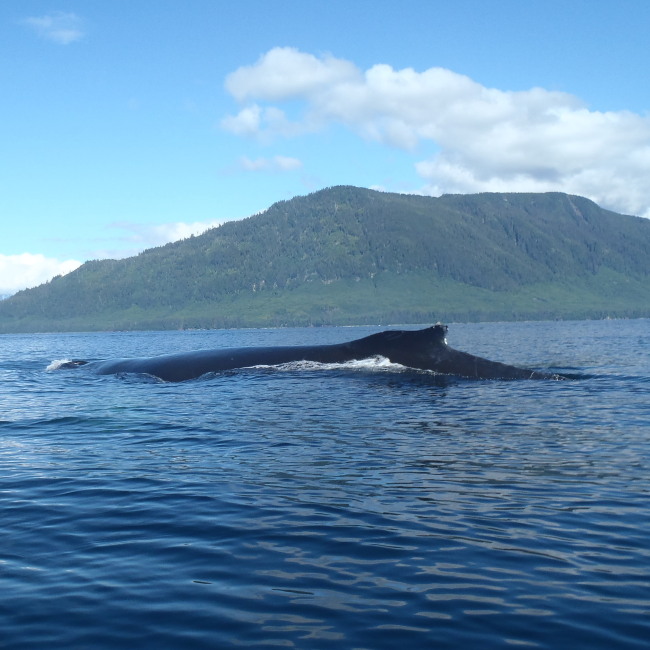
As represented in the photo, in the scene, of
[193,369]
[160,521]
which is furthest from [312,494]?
[193,369]

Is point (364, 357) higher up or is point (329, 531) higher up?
point (364, 357)

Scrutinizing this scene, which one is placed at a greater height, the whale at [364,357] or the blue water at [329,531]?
the whale at [364,357]

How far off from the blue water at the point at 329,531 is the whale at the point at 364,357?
341 inches

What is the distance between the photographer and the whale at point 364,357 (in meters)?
28.7

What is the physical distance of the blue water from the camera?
6953 mm

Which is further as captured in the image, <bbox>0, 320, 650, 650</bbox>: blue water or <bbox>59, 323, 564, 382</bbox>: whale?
<bbox>59, 323, 564, 382</bbox>: whale

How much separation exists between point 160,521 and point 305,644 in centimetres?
432

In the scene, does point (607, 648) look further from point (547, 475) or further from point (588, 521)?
point (547, 475)

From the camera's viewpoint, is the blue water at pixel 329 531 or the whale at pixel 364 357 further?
the whale at pixel 364 357

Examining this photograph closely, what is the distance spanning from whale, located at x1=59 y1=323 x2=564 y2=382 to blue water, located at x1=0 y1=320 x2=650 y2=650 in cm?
867

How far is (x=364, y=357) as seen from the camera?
29938mm

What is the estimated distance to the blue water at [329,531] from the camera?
6.95m

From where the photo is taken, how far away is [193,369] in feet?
105

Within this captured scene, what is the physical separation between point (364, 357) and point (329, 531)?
20.4m
